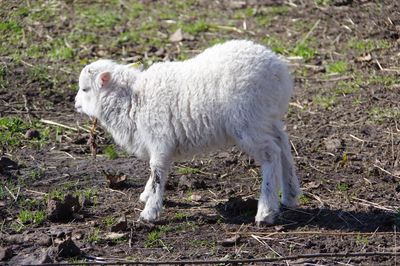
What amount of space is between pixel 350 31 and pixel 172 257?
21.6 ft

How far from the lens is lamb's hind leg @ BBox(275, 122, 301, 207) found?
25.5 ft

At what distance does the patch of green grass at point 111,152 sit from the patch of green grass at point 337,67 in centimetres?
330

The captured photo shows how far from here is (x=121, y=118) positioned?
26.3ft

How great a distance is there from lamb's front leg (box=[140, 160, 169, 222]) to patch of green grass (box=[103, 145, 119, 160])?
5.47 feet

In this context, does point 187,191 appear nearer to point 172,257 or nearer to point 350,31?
point 172,257

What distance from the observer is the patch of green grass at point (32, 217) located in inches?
305

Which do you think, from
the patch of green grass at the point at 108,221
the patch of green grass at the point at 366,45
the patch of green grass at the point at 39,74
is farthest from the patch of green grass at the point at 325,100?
the patch of green grass at the point at 108,221

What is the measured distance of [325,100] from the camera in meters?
10.6

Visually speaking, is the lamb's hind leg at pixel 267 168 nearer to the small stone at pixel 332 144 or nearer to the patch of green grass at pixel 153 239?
the patch of green grass at pixel 153 239

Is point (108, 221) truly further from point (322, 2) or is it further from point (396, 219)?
point (322, 2)

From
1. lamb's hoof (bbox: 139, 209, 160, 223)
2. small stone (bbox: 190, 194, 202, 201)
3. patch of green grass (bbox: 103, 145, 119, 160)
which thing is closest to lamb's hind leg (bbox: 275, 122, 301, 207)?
small stone (bbox: 190, 194, 202, 201)

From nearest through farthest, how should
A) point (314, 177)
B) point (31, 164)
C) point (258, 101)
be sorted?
point (258, 101), point (314, 177), point (31, 164)

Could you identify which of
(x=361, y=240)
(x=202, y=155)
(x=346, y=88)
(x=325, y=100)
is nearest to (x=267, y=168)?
(x=361, y=240)

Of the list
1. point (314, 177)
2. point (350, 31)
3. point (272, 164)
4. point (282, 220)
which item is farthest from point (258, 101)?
point (350, 31)
